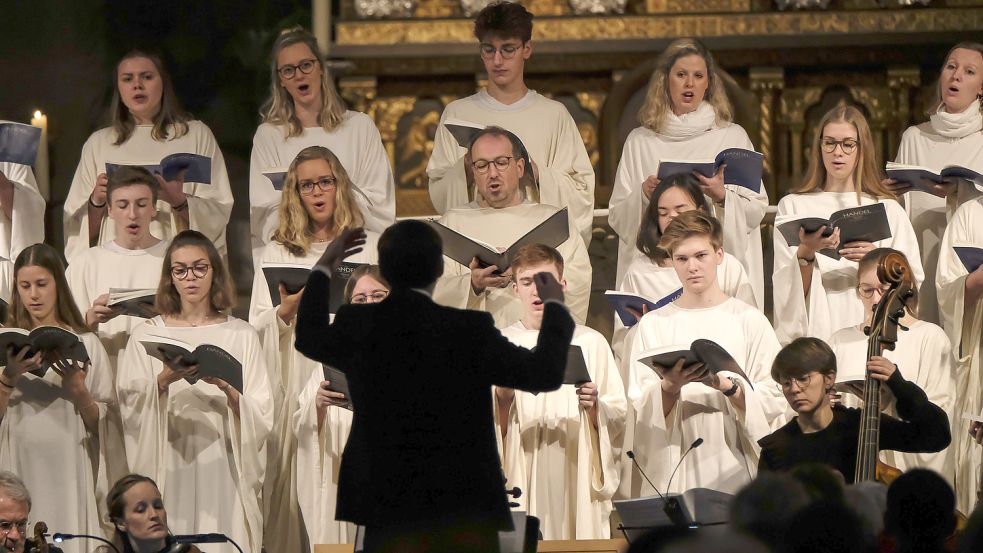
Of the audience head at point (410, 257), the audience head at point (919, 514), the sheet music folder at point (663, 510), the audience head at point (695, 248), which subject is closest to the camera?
the audience head at point (919, 514)

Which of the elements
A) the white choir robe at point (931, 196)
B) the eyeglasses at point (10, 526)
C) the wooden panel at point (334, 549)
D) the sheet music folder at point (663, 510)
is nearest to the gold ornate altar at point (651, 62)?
the white choir robe at point (931, 196)

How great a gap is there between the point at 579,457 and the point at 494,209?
127 centimetres

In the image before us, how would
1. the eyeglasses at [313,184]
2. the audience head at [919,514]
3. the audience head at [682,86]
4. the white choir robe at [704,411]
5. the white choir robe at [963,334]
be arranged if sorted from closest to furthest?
the audience head at [919,514] < the white choir robe at [704,411] < the white choir robe at [963,334] < the eyeglasses at [313,184] < the audience head at [682,86]

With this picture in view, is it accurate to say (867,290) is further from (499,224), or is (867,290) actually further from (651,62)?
(651,62)

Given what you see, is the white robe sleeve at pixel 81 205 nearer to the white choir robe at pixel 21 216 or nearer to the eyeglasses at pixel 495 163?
the white choir robe at pixel 21 216

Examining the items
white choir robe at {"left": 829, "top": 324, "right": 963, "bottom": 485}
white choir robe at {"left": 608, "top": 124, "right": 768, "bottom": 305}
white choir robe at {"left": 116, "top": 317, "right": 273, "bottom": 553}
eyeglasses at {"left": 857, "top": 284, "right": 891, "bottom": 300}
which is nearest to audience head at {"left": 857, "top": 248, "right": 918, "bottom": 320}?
eyeglasses at {"left": 857, "top": 284, "right": 891, "bottom": 300}

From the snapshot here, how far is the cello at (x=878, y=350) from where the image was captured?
5.79 meters

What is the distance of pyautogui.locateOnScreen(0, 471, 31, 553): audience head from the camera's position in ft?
20.7

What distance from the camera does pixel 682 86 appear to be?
8336 mm

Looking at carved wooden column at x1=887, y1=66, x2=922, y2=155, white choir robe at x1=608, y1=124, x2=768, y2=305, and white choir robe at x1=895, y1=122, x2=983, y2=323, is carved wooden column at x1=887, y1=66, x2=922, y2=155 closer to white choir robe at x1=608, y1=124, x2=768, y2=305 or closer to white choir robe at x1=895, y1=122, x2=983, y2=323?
white choir robe at x1=895, y1=122, x2=983, y2=323

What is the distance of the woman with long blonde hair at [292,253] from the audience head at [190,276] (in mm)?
250

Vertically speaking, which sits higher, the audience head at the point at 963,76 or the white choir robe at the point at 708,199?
the audience head at the point at 963,76

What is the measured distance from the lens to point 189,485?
24.4 feet

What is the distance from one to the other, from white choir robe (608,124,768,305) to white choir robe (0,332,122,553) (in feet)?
7.97
